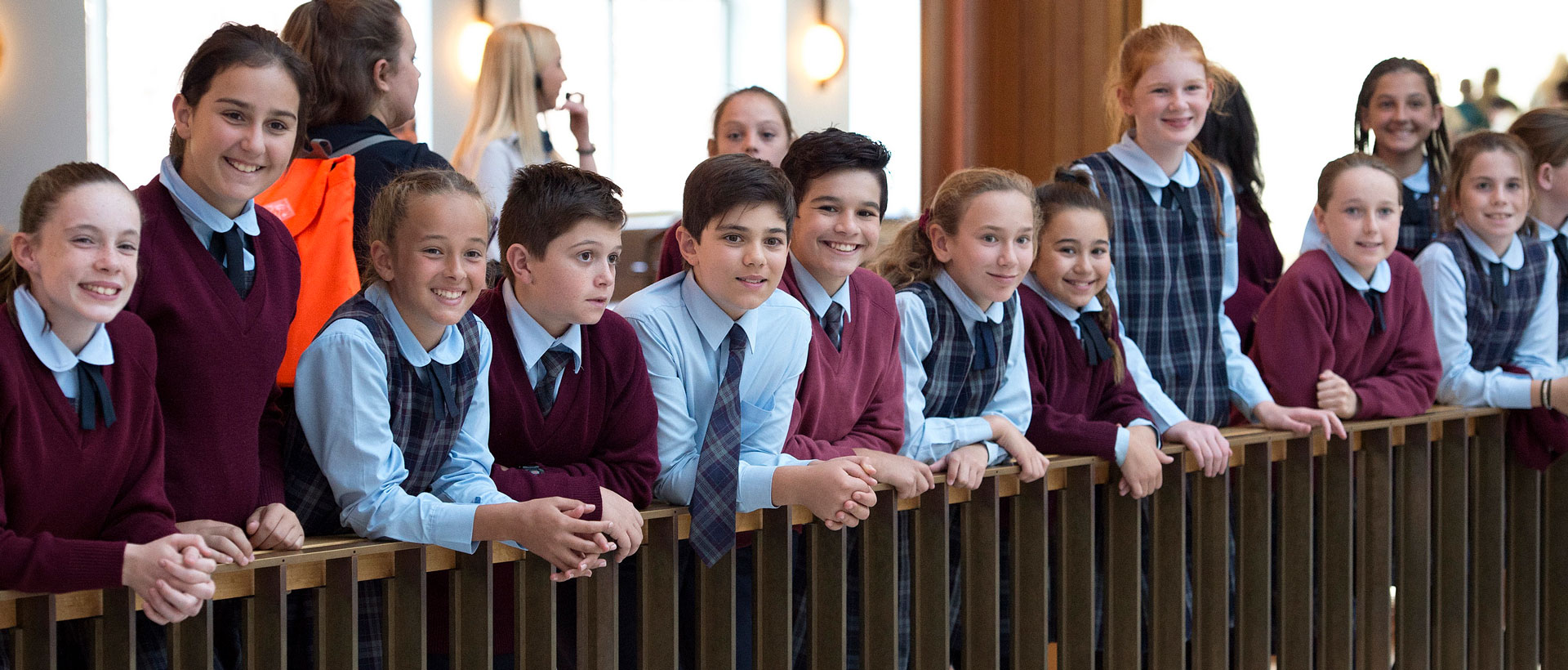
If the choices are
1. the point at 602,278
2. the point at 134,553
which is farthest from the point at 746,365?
the point at 134,553

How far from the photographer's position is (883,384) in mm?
2398

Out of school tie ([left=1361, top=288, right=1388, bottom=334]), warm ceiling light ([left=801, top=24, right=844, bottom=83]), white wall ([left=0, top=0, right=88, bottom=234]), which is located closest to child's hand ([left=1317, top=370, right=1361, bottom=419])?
school tie ([left=1361, top=288, right=1388, bottom=334])

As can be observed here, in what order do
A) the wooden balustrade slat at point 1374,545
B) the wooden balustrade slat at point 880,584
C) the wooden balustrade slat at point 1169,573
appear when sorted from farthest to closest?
1. the wooden balustrade slat at point 1374,545
2. the wooden balustrade slat at point 1169,573
3. the wooden balustrade slat at point 880,584

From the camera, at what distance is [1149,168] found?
9.57ft

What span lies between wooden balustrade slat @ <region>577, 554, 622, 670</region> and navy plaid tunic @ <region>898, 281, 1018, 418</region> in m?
0.84

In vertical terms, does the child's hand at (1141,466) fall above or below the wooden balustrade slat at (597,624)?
above

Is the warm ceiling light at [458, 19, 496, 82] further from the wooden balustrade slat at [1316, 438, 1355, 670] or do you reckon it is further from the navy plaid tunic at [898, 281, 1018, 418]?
the wooden balustrade slat at [1316, 438, 1355, 670]

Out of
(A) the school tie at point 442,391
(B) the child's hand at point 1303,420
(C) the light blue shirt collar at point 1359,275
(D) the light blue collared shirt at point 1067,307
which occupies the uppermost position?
(C) the light blue shirt collar at point 1359,275

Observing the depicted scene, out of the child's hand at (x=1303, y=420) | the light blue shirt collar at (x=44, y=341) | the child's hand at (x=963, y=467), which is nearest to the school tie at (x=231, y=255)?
the light blue shirt collar at (x=44, y=341)

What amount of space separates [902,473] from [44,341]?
122cm

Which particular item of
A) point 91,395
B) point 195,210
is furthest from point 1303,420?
point 91,395

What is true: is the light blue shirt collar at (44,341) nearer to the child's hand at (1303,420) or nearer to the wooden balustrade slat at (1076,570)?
the wooden balustrade slat at (1076,570)

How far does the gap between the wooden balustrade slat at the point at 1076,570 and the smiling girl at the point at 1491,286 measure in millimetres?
1191

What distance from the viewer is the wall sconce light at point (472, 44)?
612cm
